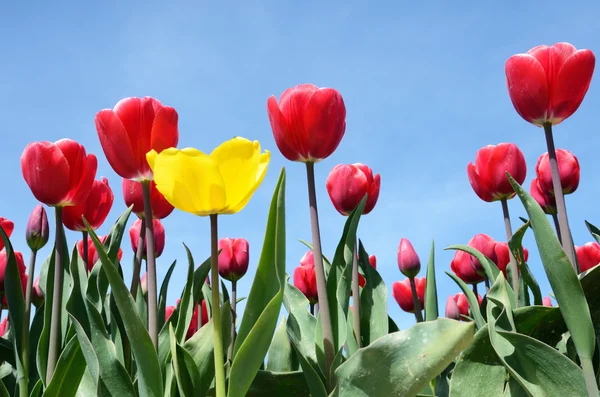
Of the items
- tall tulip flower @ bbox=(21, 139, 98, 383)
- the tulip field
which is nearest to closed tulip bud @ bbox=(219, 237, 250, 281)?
the tulip field

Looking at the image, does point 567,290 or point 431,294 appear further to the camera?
point 431,294

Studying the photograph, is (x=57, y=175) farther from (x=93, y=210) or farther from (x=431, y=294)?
(x=431, y=294)

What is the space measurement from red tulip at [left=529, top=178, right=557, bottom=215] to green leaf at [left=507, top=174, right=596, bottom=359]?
1.07m

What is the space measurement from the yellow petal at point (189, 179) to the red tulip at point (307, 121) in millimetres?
520

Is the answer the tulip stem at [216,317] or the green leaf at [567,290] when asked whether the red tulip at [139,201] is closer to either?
the tulip stem at [216,317]

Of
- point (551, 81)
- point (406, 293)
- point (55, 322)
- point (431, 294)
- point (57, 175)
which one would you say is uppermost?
point (551, 81)

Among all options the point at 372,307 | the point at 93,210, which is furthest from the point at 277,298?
the point at 93,210

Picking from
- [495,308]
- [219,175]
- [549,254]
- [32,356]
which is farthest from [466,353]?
[32,356]

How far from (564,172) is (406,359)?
5.71 ft

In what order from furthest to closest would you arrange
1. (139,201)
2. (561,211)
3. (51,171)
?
(139,201) < (51,171) < (561,211)

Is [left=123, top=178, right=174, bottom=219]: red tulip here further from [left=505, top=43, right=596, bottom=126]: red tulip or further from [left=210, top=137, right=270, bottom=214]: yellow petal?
[left=505, top=43, right=596, bottom=126]: red tulip

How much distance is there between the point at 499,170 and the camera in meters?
2.58

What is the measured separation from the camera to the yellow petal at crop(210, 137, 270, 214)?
139cm

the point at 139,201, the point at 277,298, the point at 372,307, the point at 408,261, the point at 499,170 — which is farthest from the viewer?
the point at 408,261
